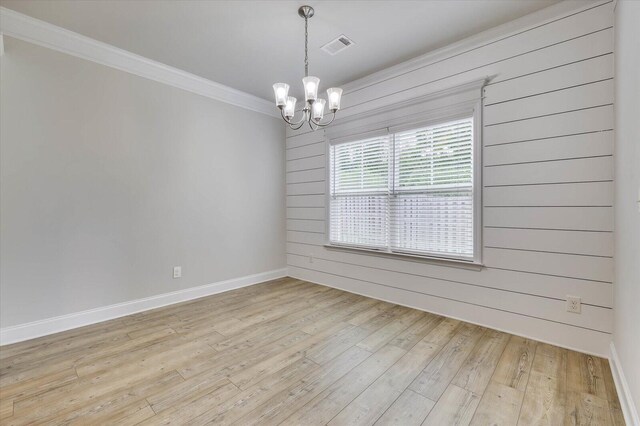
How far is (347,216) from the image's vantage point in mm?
3865

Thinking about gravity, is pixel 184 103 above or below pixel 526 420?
above

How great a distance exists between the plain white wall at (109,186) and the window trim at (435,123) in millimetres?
1612

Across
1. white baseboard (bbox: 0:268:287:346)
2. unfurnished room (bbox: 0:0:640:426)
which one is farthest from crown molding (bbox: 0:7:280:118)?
white baseboard (bbox: 0:268:287:346)

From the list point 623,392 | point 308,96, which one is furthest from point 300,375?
point 308,96

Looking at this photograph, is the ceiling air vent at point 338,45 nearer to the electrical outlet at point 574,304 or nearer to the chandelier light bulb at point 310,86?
the chandelier light bulb at point 310,86

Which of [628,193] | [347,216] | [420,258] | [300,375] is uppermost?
[628,193]

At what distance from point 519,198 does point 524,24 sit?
4.95ft

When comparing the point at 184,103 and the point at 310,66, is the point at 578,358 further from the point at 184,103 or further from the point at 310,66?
the point at 184,103

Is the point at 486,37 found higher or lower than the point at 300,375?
higher

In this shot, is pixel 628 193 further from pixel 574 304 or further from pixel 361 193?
pixel 361 193

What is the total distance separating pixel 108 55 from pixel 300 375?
3.54 metres

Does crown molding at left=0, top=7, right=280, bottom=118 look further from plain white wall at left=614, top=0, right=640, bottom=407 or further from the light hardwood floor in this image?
plain white wall at left=614, top=0, right=640, bottom=407

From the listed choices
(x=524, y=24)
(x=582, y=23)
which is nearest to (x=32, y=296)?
(x=524, y=24)

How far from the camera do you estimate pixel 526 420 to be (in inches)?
59.8
